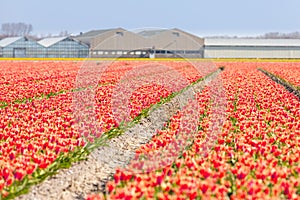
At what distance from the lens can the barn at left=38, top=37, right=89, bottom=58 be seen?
70312 mm

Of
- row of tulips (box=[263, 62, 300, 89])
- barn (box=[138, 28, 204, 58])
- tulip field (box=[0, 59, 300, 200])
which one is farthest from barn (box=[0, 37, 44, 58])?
tulip field (box=[0, 59, 300, 200])

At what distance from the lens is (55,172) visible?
20.7 ft

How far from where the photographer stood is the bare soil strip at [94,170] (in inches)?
237

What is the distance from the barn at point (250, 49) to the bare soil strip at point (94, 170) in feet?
230

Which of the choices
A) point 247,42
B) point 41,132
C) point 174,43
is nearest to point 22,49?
point 174,43

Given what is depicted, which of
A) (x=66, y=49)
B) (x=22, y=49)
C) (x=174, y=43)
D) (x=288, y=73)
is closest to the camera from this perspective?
(x=288, y=73)

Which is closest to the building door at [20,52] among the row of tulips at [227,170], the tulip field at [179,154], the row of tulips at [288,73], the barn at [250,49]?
the barn at [250,49]

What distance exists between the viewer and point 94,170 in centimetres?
725

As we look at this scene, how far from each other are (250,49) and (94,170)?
75767mm

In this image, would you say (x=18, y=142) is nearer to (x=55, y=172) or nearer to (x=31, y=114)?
(x=55, y=172)

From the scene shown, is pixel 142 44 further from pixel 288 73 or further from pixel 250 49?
pixel 288 73

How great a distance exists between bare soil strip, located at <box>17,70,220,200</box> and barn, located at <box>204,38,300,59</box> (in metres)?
70.1

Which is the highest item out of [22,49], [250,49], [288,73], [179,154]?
[250,49]

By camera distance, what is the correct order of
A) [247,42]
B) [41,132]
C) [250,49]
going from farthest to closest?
[247,42]
[250,49]
[41,132]
